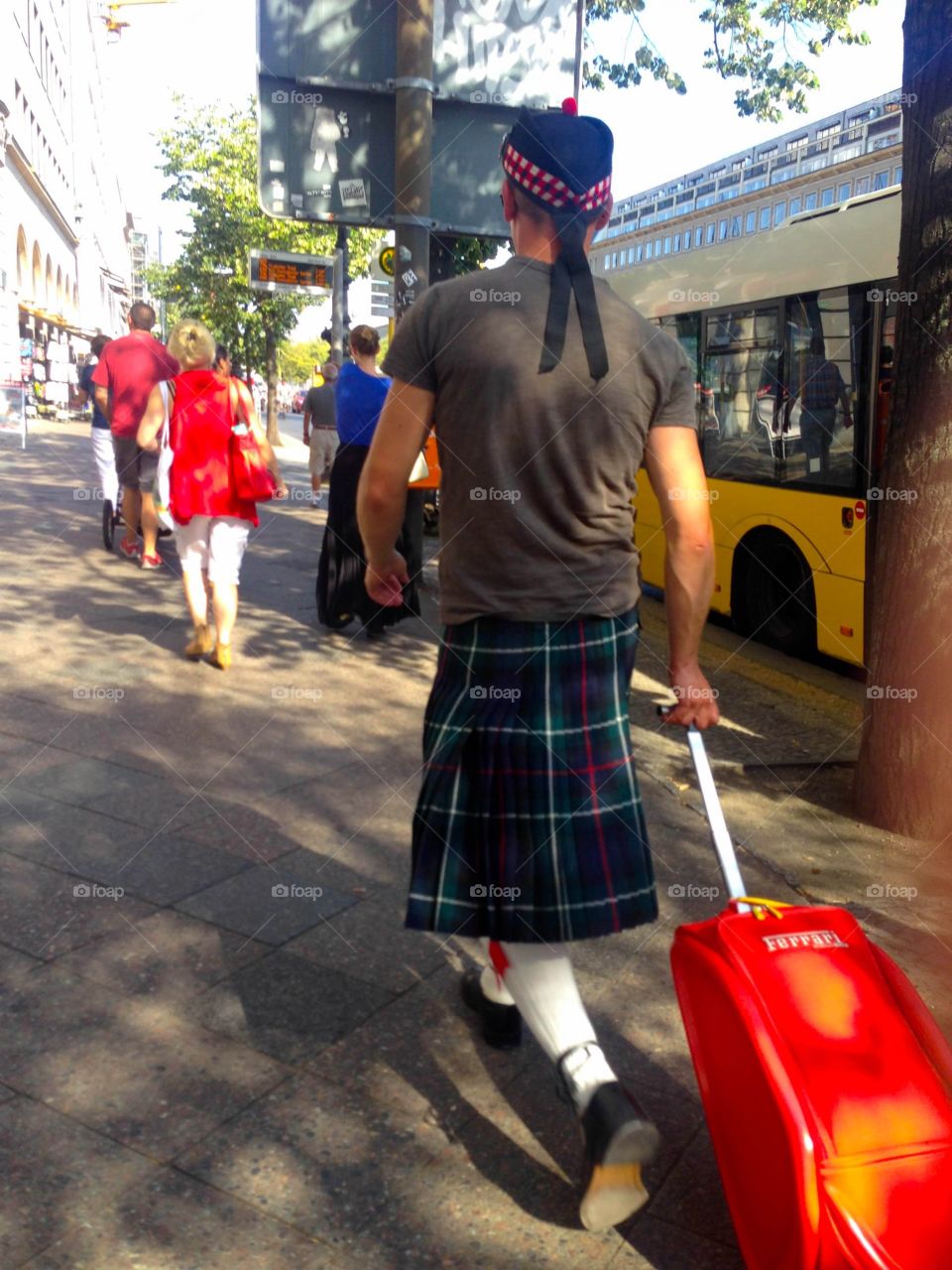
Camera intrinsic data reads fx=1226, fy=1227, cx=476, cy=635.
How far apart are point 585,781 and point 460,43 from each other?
6.77 meters

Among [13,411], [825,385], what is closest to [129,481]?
[825,385]

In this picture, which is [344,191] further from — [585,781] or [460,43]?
[585,781]

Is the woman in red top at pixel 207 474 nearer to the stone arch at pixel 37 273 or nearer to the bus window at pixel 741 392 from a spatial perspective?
the bus window at pixel 741 392

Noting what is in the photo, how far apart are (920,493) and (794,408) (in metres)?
4.05

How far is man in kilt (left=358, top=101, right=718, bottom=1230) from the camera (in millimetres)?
2270

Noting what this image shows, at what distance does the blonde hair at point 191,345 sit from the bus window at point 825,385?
399 cm

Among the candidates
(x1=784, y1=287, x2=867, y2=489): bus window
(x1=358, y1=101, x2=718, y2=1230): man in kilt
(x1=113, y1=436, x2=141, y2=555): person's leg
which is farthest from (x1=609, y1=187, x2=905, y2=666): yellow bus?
(x1=358, y1=101, x2=718, y2=1230): man in kilt

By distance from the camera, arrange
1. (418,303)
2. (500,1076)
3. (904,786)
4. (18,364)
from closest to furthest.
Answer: (418,303), (500,1076), (904,786), (18,364)

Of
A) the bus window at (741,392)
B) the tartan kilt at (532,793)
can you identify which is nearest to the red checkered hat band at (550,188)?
the tartan kilt at (532,793)

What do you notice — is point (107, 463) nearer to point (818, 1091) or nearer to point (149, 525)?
point (149, 525)

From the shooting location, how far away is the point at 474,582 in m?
2.37

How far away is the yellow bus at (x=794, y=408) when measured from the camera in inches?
302

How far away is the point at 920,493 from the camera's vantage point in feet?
14.8

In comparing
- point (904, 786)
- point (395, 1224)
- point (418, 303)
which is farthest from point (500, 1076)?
point (904, 786)
